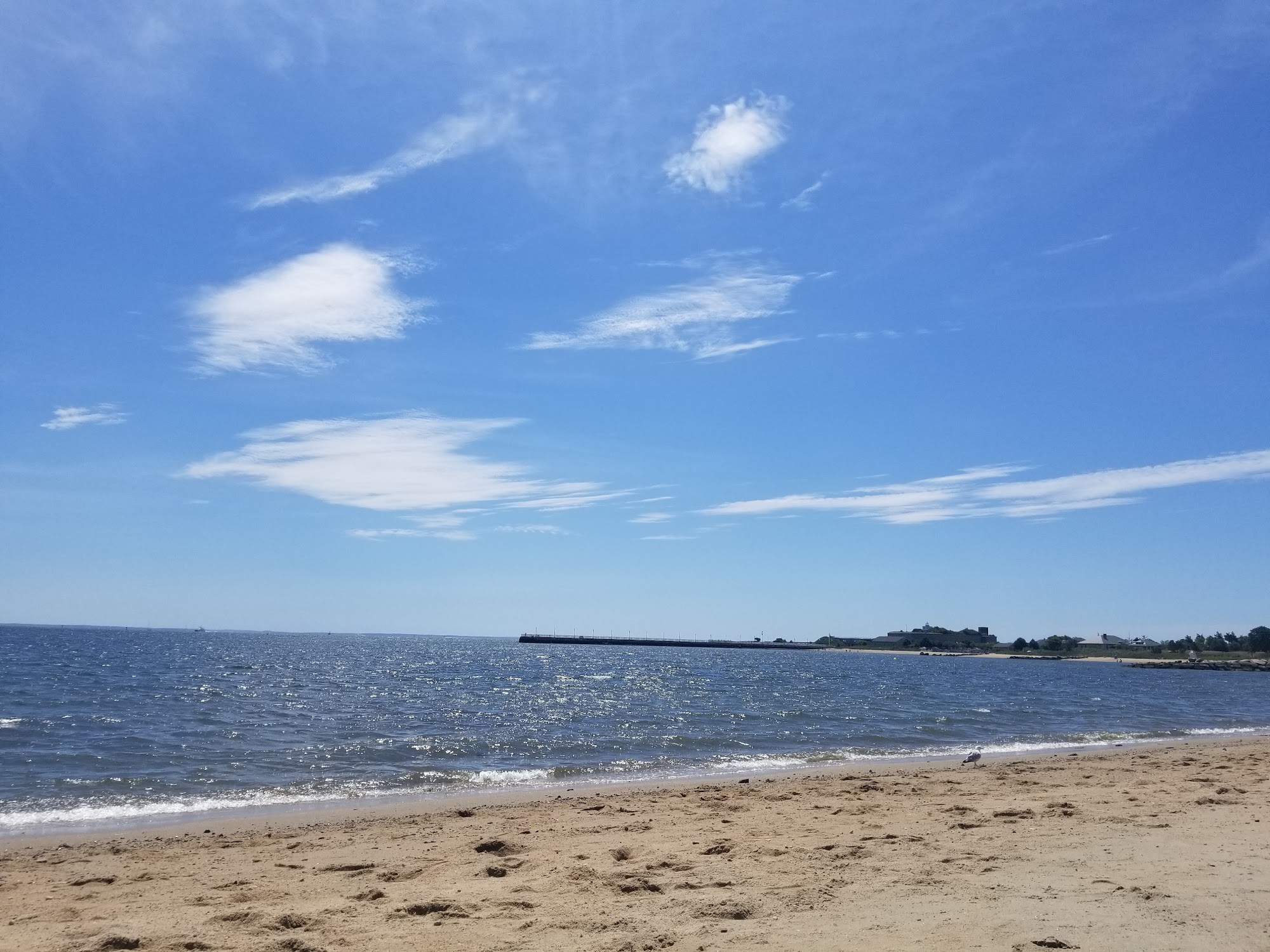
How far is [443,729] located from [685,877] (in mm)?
17992

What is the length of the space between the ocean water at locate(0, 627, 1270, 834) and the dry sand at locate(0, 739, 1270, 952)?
3.65 meters

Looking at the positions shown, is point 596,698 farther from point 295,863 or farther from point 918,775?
point 295,863

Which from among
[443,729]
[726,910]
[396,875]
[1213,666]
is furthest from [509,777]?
[1213,666]

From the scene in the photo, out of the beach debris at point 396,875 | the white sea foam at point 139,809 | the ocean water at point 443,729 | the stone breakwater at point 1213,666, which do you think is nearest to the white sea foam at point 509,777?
the ocean water at point 443,729

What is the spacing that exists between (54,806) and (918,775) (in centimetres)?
1527

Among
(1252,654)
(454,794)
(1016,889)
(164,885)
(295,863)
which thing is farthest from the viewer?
(1252,654)

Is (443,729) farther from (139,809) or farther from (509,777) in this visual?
(139,809)

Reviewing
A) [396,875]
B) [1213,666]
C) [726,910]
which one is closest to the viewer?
[726,910]

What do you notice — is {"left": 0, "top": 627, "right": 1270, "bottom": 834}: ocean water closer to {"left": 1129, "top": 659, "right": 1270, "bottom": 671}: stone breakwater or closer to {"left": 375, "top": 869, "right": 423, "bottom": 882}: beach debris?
{"left": 375, "top": 869, "right": 423, "bottom": 882}: beach debris

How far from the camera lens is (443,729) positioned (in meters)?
25.3

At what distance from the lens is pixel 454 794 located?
16.0 m

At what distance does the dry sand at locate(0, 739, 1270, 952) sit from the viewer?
6.71 meters

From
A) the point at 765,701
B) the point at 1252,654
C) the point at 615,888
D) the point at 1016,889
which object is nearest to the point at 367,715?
the point at 765,701

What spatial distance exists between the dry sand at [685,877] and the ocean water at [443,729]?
3652 mm
